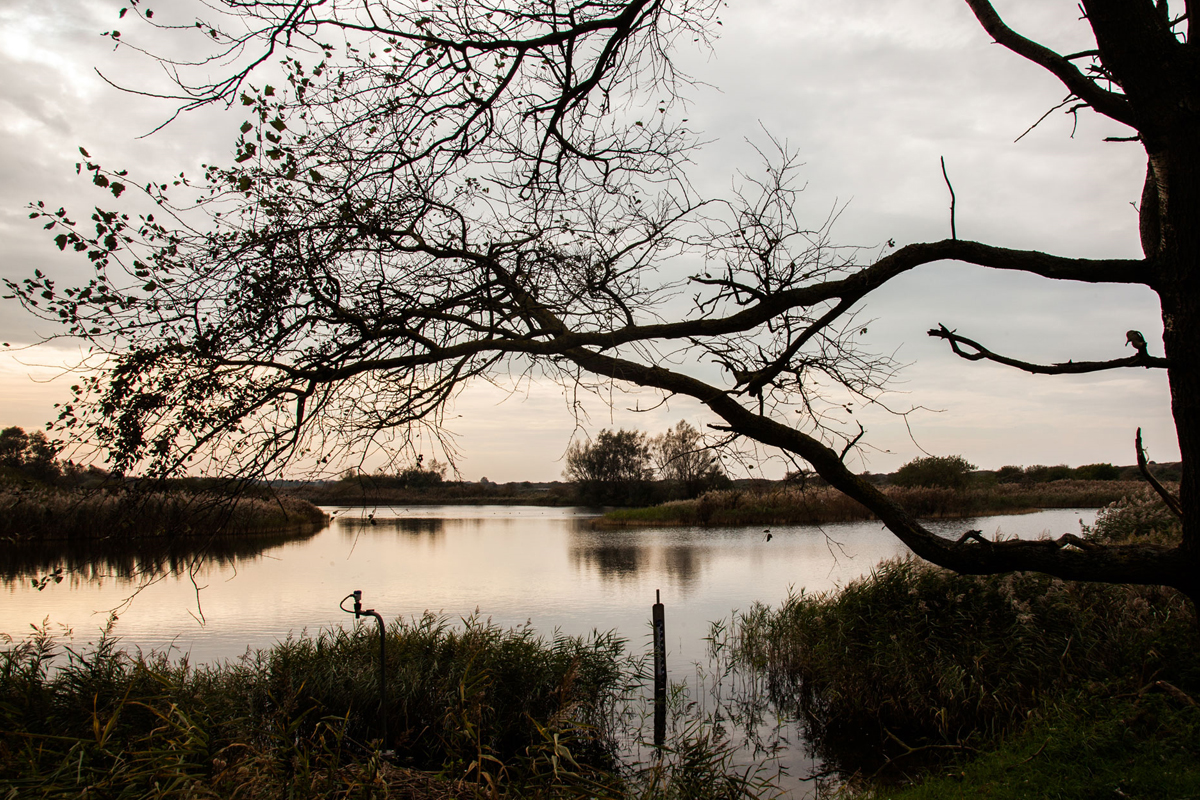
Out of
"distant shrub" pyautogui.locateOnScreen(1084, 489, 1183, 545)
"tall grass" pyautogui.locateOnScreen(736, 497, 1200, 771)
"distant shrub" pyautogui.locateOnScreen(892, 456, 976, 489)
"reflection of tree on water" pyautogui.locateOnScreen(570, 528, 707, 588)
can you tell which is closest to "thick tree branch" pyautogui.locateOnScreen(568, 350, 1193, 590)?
"tall grass" pyautogui.locateOnScreen(736, 497, 1200, 771)

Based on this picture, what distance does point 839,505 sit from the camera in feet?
90.2

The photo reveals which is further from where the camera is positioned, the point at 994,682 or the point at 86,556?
the point at 86,556

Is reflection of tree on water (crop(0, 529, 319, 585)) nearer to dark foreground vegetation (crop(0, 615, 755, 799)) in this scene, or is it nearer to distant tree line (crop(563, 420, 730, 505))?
dark foreground vegetation (crop(0, 615, 755, 799))

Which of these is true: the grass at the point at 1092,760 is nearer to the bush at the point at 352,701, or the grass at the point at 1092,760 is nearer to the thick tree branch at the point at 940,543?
the thick tree branch at the point at 940,543

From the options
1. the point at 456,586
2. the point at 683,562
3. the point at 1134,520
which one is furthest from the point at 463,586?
the point at 1134,520

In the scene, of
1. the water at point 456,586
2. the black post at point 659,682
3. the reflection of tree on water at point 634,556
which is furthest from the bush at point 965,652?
the reflection of tree on water at point 634,556

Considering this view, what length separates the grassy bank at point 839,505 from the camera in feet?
87.5

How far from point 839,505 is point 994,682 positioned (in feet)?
69.5

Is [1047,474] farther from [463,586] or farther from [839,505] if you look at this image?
[463,586]

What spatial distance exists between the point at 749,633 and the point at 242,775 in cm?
709

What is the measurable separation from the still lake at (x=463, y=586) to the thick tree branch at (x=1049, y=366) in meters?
2.66

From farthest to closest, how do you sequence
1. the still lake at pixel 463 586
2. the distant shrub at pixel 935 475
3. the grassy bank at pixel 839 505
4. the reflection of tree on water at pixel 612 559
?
the distant shrub at pixel 935 475
the grassy bank at pixel 839 505
the reflection of tree on water at pixel 612 559
the still lake at pixel 463 586

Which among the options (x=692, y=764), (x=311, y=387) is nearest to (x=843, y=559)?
(x=692, y=764)

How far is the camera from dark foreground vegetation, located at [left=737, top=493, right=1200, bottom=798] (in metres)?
4.79
